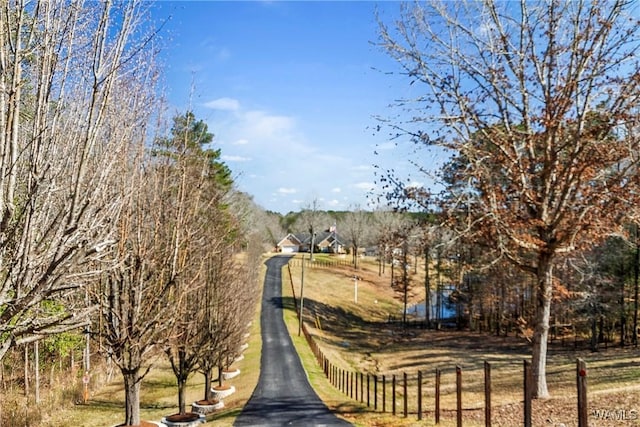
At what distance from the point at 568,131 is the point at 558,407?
21.9 feet

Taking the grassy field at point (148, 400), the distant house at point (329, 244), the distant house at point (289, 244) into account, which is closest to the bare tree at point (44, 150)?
the grassy field at point (148, 400)

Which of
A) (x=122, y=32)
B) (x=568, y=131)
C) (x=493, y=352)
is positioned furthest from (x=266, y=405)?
(x=493, y=352)

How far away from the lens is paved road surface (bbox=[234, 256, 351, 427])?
13.8 meters

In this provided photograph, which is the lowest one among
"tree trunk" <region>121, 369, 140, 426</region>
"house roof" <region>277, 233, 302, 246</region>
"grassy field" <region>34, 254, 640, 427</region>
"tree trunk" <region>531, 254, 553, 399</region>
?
"grassy field" <region>34, 254, 640, 427</region>

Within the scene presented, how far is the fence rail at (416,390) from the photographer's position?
24.1ft

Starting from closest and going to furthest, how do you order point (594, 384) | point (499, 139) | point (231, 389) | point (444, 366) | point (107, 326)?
point (107, 326) < point (499, 139) < point (594, 384) < point (231, 389) < point (444, 366)

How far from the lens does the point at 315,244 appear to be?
10712 cm

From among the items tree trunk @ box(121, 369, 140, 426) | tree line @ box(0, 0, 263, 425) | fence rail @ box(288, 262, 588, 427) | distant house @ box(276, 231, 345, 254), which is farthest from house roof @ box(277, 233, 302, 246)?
tree trunk @ box(121, 369, 140, 426)

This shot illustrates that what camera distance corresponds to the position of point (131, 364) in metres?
10.8

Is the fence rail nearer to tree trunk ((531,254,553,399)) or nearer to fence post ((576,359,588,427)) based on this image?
fence post ((576,359,588,427))

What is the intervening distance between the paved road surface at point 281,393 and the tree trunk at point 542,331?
490 centimetres

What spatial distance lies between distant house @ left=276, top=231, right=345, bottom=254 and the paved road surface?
6324cm

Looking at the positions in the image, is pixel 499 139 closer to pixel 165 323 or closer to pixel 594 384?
pixel 165 323

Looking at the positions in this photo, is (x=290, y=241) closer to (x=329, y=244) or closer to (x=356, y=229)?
(x=329, y=244)
